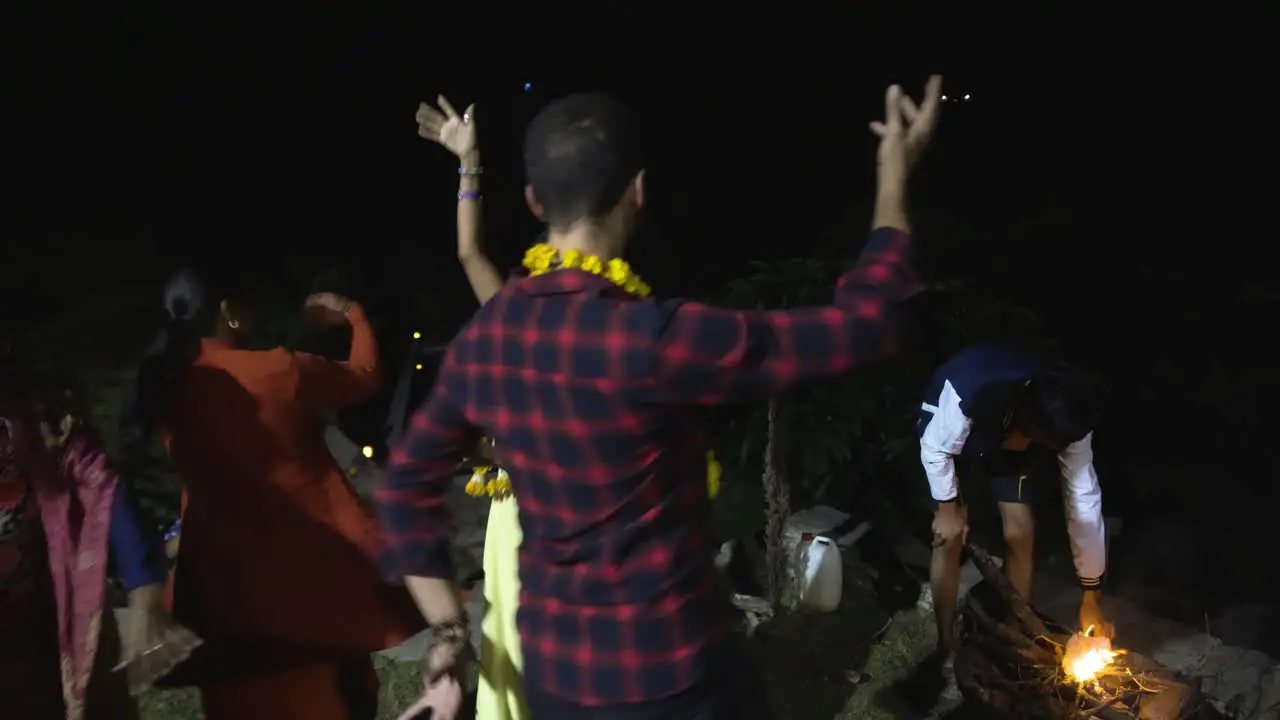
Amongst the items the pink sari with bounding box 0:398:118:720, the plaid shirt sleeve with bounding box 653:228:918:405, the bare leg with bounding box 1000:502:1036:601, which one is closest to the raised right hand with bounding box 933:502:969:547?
the bare leg with bounding box 1000:502:1036:601

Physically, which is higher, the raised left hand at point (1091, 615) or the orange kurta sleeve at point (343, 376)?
the orange kurta sleeve at point (343, 376)

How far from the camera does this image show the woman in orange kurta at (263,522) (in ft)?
8.21

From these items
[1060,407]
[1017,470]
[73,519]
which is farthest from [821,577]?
[73,519]

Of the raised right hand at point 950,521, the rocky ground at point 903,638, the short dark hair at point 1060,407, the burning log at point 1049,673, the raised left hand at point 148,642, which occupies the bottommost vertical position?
the rocky ground at point 903,638

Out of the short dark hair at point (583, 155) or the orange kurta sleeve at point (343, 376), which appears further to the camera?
the orange kurta sleeve at point (343, 376)

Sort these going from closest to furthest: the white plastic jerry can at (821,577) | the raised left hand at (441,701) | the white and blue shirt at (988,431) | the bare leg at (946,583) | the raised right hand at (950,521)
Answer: the raised left hand at (441,701) < the white and blue shirt at (988,431) < the raised right hand at (950,521) < the bare leg at (946,583) < the white plastic jerry can at (821,577)

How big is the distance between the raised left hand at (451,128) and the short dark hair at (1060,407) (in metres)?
1.88

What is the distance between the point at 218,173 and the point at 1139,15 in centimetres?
701

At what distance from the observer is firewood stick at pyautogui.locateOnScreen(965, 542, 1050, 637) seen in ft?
10.5

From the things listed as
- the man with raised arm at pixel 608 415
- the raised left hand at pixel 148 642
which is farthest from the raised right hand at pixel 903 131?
the raised left hand at pixel 148 642

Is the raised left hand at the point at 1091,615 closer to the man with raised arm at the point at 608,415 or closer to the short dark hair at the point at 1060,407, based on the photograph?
the short dark hair at the point at 1060,407

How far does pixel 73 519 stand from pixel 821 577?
3019 millimetres

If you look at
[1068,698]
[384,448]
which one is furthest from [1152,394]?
[384,448]

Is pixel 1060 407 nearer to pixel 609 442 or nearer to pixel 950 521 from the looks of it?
pixel 950 521
